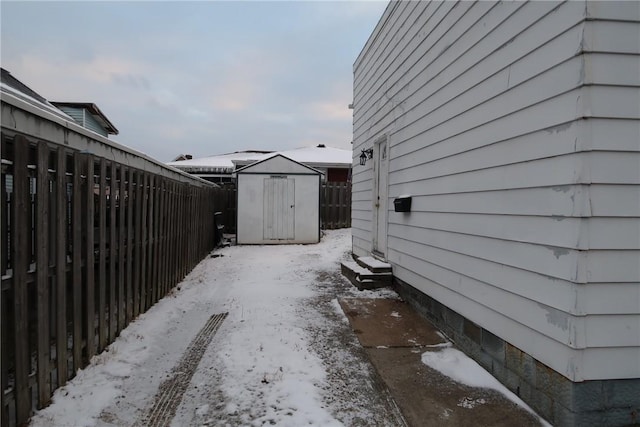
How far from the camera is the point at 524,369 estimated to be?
2.35 meters

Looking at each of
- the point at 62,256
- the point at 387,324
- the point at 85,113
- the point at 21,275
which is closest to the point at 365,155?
the point at 387,324

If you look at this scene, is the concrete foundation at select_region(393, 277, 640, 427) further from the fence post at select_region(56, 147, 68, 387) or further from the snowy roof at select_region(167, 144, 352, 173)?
the snowy roof at select_region(167, 144, 352, 173)

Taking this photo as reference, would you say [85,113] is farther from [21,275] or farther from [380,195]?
[21,275]

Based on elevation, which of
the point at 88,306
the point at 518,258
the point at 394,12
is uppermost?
the point at 394,12

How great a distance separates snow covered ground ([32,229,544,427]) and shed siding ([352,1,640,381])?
87 cm

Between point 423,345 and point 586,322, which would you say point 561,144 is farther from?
point 423,345

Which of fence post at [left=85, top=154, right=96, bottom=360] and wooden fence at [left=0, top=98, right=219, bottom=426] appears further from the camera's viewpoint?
fence post at [left=85, top=154, right=96, bottom=360]

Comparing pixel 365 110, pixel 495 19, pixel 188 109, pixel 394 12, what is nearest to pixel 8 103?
pixel 495 19

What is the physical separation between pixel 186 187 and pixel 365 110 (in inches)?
145

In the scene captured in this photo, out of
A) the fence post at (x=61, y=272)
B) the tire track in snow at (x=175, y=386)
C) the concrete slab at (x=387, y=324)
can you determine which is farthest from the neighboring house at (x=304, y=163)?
the fence post at (x=61, y=272)

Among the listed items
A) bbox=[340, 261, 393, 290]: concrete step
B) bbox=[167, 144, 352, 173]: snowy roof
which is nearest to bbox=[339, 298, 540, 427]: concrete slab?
bbox=[340, 261, 393, 290]: concrete step

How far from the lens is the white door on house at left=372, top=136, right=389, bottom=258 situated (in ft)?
18.6

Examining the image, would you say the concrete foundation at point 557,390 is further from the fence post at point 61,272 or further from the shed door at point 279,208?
the shed door at point 279,208

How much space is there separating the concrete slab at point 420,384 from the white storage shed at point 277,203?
22.0ft
